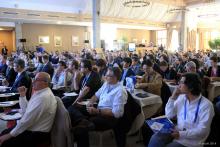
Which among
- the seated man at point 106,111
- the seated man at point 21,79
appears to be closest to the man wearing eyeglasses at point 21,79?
the seated man at point 21,79

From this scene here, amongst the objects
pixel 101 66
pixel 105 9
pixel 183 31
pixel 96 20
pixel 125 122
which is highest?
pixel 105 9

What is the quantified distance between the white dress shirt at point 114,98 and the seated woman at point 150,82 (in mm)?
1065

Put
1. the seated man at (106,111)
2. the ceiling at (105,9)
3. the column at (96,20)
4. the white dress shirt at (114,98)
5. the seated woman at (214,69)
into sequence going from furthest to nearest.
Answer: the ceiling at (105,9)
the column at (96,20)
the seated woman at (214,69)
the white dress shirt at (114,98)
the seated man at (106,111)

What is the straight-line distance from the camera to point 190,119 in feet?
7.25

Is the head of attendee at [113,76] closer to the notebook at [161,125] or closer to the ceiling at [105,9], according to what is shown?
the notebook at [161,125]

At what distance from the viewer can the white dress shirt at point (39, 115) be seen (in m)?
2.45

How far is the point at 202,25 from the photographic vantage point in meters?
22.7

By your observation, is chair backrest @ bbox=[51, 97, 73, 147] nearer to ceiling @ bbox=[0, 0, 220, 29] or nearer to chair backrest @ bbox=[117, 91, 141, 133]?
chair backrest @ bbox=[117, 91, 141, 133]

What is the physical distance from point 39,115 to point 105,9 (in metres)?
14.6

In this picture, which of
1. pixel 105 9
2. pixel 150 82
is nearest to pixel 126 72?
pixel 150 82

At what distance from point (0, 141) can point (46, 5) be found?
13.1 meters

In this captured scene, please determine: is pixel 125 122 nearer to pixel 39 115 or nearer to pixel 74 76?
pixel 39 115

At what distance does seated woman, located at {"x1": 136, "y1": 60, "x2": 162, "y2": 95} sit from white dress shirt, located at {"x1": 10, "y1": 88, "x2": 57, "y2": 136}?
201cm

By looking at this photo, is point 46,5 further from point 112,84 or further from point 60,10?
point 112,84
